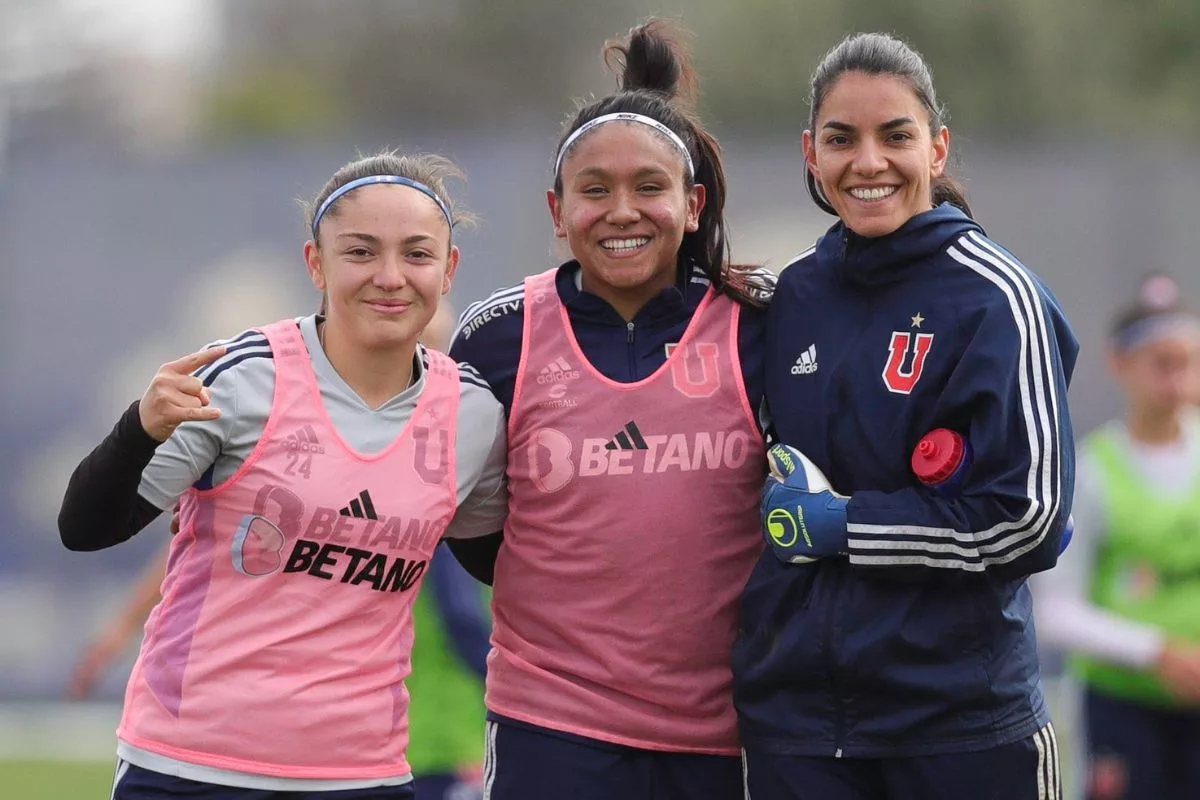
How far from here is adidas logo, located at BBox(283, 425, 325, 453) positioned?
124 inches

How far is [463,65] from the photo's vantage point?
31.2 m

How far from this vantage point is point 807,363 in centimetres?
328

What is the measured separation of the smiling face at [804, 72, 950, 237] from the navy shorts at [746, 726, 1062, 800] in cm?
102

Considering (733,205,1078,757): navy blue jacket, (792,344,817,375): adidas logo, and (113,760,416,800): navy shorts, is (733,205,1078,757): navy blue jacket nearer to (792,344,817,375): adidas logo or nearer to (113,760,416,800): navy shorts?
(792,344,817,375): adidas logo

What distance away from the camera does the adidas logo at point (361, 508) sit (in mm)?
3146

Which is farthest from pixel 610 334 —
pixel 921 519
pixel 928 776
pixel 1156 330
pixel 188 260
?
pixel 188 260

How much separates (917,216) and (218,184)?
320 inches

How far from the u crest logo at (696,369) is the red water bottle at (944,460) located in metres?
0.50

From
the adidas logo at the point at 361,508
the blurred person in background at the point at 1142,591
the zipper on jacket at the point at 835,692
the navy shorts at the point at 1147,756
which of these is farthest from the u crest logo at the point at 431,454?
the navy shorts at the point at 1147,756

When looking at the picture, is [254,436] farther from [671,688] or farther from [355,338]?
[671,688]

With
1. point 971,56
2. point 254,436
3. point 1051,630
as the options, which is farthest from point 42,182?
point 971,56

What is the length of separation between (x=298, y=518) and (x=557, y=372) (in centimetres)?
65

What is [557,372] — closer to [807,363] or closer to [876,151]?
[807,363]

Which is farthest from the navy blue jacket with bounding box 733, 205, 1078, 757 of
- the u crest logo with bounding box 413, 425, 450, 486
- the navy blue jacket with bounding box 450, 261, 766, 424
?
the u crest logo with bounding box 413, 425, 450, 486
